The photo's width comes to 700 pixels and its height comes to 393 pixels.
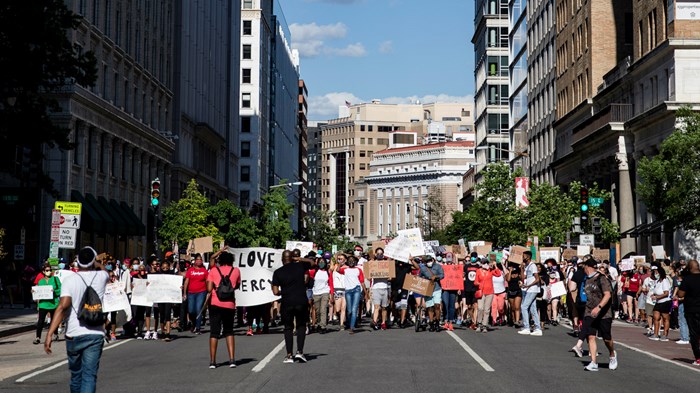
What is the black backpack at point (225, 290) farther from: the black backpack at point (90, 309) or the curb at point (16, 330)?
the curb at point (16, 330)

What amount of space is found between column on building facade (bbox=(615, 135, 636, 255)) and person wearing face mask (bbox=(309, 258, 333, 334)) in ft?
131

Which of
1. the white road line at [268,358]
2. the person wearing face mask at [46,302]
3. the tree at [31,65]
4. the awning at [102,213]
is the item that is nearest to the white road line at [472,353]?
the white road line at [268,358]

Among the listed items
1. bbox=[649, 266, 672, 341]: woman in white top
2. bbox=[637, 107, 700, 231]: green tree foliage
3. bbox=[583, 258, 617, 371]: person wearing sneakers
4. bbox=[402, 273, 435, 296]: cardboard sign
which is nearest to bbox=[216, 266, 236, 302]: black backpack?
bbox=[583, 258, 617, 371]: person wearing sneakers

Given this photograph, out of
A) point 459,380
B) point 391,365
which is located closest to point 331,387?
point 459,380

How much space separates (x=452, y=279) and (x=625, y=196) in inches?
1541

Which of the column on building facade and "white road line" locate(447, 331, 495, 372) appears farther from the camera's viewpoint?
the column on building facade

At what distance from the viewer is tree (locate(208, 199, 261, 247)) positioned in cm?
7362

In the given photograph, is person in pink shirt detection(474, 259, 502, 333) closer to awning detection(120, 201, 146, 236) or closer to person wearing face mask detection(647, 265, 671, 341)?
person wearing face mask detection(647, 265, 671, 341)

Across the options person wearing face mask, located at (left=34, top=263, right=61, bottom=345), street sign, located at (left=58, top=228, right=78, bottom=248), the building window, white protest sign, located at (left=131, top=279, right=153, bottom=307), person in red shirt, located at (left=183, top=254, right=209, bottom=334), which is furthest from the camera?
the building window

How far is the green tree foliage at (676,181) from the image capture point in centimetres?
4559

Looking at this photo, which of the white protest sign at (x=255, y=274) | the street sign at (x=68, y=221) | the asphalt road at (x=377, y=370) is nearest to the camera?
the asphalt road at (x=377, y=370)

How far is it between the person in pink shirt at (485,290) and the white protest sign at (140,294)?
28.6ft

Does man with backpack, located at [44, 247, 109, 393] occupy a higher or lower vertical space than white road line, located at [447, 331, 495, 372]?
higher

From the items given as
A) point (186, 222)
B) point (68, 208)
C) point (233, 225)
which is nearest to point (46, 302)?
point (68, 208)
